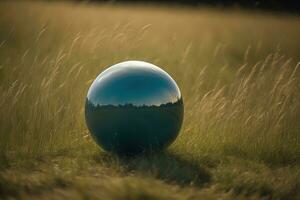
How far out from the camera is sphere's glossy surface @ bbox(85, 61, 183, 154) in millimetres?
7055

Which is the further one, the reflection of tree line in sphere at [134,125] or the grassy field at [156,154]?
the reflection of tree line in sphere at [134,125]

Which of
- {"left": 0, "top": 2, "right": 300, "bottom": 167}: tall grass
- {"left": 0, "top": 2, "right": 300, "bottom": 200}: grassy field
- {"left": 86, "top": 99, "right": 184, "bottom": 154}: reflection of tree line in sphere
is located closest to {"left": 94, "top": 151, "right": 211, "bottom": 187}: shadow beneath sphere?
{"left": 0, "top": 2, "right": 300, "bottom": 200}: grassy field

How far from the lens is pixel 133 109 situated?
7035 mm

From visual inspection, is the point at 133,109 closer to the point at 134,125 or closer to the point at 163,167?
the point at 134,125

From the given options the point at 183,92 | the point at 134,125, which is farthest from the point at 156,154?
the point at 183,92

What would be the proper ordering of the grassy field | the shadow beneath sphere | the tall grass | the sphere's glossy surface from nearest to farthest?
1. the grassy field
2. the shadow beneath sphere
3. the sphere's glossy surface
4. the tall grass

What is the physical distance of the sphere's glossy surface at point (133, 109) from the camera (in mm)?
7055

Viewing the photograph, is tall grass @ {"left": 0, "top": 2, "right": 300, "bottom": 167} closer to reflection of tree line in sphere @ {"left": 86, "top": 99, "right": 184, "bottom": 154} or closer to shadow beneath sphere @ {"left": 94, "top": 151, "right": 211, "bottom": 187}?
shadow beneath sphere @ {"left": 94, "top": 151, "right": 211, "bottom": 187}

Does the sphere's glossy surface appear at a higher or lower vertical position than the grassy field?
higher

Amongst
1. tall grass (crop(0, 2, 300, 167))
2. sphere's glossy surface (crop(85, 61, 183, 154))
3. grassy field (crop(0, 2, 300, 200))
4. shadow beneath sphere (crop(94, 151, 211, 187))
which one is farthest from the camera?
tall grass (crop(0, 2, 300, 167))

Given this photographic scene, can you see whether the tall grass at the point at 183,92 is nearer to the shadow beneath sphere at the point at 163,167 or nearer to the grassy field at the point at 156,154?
the grassy field at the point at 156,154

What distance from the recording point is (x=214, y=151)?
793 centimetres

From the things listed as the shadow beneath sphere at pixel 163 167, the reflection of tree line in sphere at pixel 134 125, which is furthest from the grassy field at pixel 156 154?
the reflection of tree line in sphere at pixel 134 125

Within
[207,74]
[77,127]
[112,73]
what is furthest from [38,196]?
[207,74]
